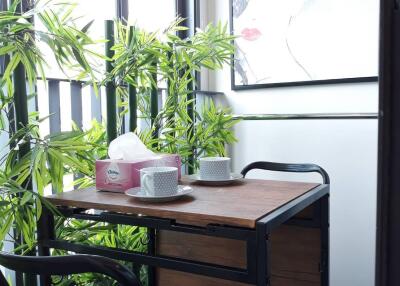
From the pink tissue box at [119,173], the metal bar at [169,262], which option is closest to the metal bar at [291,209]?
the metal bar at [169,262]

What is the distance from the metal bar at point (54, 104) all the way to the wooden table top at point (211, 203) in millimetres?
541

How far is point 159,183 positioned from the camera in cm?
103

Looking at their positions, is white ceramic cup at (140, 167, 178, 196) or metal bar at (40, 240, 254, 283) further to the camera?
white ceramic cup at (140, 167, 178, 196)

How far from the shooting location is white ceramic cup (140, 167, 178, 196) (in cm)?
103

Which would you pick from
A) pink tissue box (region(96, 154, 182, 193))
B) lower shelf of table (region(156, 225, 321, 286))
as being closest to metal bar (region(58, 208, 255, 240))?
pink tissue box (region(96, 154, 182, 193))

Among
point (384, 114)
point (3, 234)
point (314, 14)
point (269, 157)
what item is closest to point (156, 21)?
point (314, 14)

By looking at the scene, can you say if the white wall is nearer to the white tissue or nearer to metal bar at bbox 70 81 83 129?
metal bar at bbox 70 81 83 129

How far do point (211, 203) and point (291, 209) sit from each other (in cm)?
20

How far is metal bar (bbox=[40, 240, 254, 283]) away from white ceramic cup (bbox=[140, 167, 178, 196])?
164 millimetres

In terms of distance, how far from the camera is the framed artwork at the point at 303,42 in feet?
7.06

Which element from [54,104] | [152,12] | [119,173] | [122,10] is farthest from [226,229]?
[152,12]

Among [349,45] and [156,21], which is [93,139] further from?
[349,45]

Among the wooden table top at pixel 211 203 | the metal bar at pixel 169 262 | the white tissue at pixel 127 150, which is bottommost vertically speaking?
the metal bar at pixel 169 262

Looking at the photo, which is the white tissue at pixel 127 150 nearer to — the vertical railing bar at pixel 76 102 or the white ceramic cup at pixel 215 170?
the white ceramic cup at pixel 215 170
